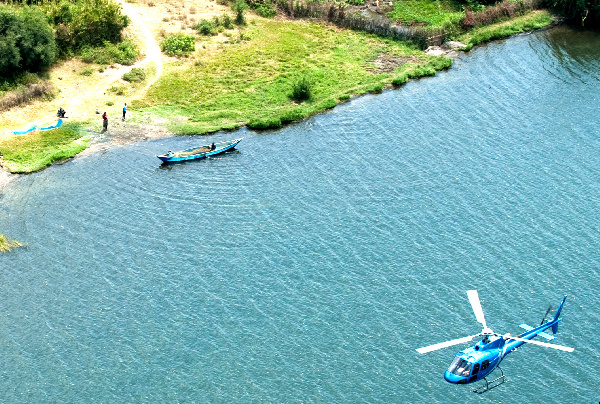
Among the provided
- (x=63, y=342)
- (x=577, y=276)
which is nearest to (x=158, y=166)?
(x=63, y=342)

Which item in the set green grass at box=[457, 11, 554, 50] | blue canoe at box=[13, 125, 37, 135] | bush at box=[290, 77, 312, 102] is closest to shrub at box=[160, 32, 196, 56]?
bush at box=[290, 77, 312, 102]

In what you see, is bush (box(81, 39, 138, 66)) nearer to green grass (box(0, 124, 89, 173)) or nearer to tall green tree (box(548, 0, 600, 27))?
green grass (box(0, 124, 89, 173))

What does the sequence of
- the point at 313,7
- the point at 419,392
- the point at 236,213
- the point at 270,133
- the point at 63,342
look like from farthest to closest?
1. the point at 313,7
2. the point at 270,133
3. the point at 236,213
4. the point at 63,342
5. the point at 419,392

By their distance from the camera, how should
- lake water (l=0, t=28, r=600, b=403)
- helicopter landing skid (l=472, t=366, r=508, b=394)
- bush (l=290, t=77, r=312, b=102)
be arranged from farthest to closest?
bush (l=290, t=77, r=312, b=102) < lake water (l=0, t=28, r=600, b=403) < helicopter landing skid (l=472, t=366, r=508, b=394)

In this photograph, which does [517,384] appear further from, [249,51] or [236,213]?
[249,51]

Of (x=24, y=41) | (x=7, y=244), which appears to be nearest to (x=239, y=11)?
(x=24, y=41)

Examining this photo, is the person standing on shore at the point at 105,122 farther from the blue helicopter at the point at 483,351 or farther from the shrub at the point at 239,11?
the blue helicopter at the point at 483,351
